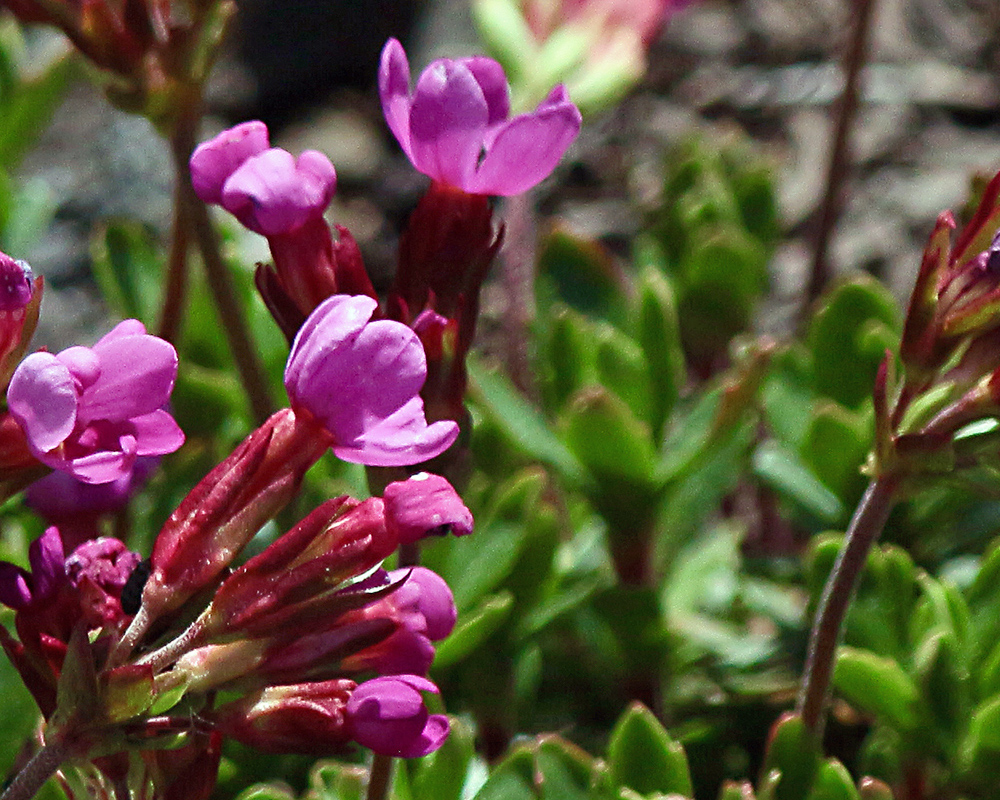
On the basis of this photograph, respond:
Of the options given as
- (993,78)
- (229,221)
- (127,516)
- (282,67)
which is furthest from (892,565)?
(282,67)

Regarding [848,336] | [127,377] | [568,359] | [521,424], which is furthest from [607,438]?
[127,377]

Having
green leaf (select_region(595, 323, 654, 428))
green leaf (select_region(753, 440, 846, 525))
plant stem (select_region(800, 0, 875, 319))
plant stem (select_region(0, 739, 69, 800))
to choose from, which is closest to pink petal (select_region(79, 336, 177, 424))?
plant stem (select_region(0, 739, 69, 800))

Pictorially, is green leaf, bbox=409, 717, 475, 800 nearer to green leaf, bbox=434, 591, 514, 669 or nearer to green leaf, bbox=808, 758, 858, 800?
green leaf, bbox=434, 591, 514, 669

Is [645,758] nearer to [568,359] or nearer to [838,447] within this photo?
[838,447]

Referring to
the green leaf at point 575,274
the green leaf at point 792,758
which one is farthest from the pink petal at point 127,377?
the green leaf at point 575,274

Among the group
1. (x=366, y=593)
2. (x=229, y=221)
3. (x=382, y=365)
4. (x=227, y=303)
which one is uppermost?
(x=382, y=365)

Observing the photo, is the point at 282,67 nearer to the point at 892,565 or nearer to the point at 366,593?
the point at 892,565
